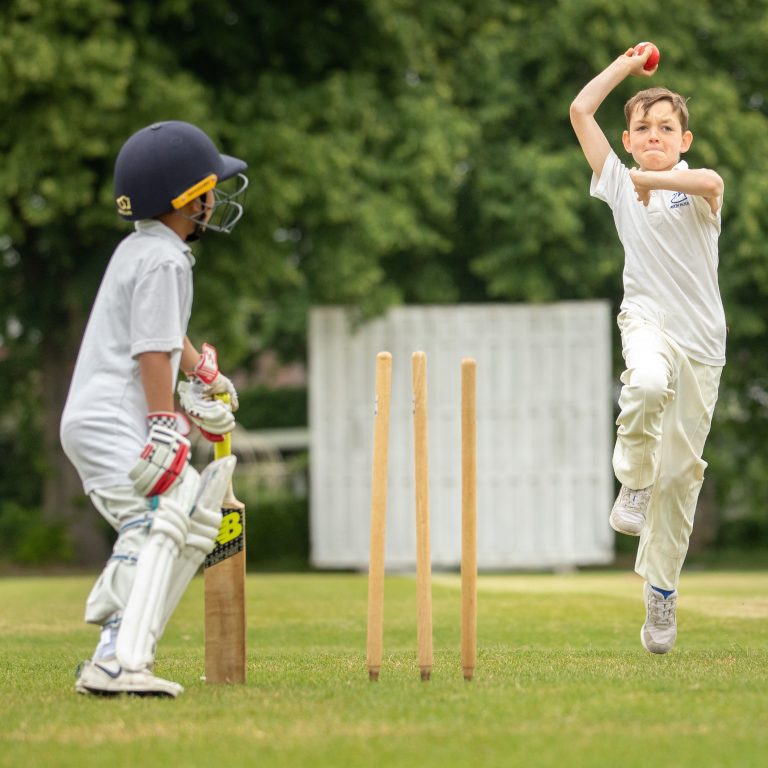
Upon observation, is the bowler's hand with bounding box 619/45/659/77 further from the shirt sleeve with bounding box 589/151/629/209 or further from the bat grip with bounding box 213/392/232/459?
the bat grip with bounding box 213/392/232/459

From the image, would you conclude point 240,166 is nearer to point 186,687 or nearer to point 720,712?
point 186,687

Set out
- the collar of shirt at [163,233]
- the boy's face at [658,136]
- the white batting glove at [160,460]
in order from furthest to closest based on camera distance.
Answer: the boy's face at [658,136]
the collar of shirt at [163,233]
the white batting glove at [160,460]

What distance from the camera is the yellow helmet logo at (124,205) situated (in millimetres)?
5363

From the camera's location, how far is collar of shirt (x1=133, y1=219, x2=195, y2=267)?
209 inches

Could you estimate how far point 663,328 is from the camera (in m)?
6.41

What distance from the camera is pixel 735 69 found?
21.3m

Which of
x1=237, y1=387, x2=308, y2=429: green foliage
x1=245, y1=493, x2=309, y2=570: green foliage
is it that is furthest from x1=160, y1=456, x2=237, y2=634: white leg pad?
x1=237, y1=387, x2=308, y2=429: green foliage

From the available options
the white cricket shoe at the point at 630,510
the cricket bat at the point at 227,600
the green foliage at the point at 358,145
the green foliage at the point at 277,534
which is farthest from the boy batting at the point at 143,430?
the green foliage at the point at 277,534

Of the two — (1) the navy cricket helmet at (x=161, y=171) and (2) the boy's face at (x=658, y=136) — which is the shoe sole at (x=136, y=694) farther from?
(2) the boy's face at (x=658, y=136)

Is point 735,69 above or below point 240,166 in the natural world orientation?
above

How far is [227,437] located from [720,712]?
195 centimetres


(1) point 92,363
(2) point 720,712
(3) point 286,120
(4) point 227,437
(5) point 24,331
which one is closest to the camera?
(2) point 720,712

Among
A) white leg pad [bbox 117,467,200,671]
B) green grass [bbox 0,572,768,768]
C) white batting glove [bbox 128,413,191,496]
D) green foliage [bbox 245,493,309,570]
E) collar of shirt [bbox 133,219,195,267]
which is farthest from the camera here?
green foliage [bbox 245,493,309,570]

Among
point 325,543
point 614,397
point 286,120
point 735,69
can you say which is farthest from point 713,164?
point 325,543
